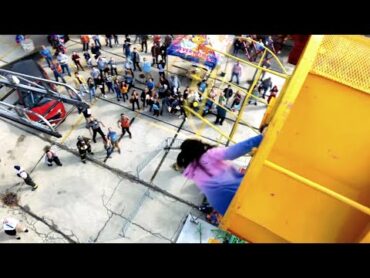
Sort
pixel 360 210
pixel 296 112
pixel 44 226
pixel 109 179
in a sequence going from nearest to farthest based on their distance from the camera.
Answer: pixel 360 210 < pixel 296 112 < pixel 44 226 < pixel 109 179

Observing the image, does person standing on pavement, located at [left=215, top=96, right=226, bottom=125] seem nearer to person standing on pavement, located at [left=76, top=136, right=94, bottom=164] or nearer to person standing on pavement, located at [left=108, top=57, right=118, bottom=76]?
person standing on pavement, located at [left=108, top=57, right=118, bottom=76]

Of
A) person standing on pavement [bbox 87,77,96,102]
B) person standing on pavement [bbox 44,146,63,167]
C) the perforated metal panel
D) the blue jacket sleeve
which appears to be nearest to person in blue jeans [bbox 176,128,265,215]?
the blue jacket sleeve

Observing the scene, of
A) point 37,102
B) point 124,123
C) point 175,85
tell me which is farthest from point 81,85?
point 175,85

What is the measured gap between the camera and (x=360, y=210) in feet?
11.9

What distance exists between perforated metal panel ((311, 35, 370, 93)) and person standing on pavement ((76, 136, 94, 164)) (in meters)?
10.7

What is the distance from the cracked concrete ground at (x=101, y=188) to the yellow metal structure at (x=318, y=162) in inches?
334

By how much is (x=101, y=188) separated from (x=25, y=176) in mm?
2722

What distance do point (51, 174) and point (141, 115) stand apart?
4.57 m

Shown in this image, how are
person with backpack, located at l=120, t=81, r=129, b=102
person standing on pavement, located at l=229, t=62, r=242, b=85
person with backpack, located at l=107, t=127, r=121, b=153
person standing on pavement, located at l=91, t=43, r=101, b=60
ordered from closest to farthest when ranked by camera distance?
person with backpack, located at l=107, t=127, r=121, b=153 → person with backpack, located at l=120, t=81, r=129, b=102 → person standing on pavement, located at l=229, t=62, r=242, b=85 → person standing on pavement, located at l=91, t=43, r=101, b=60

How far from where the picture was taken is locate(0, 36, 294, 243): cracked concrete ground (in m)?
12.3

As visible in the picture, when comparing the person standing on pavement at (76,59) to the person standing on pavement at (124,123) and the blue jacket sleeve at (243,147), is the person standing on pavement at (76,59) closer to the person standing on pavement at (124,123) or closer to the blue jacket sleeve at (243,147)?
the person standing on pavement at (124,123)
